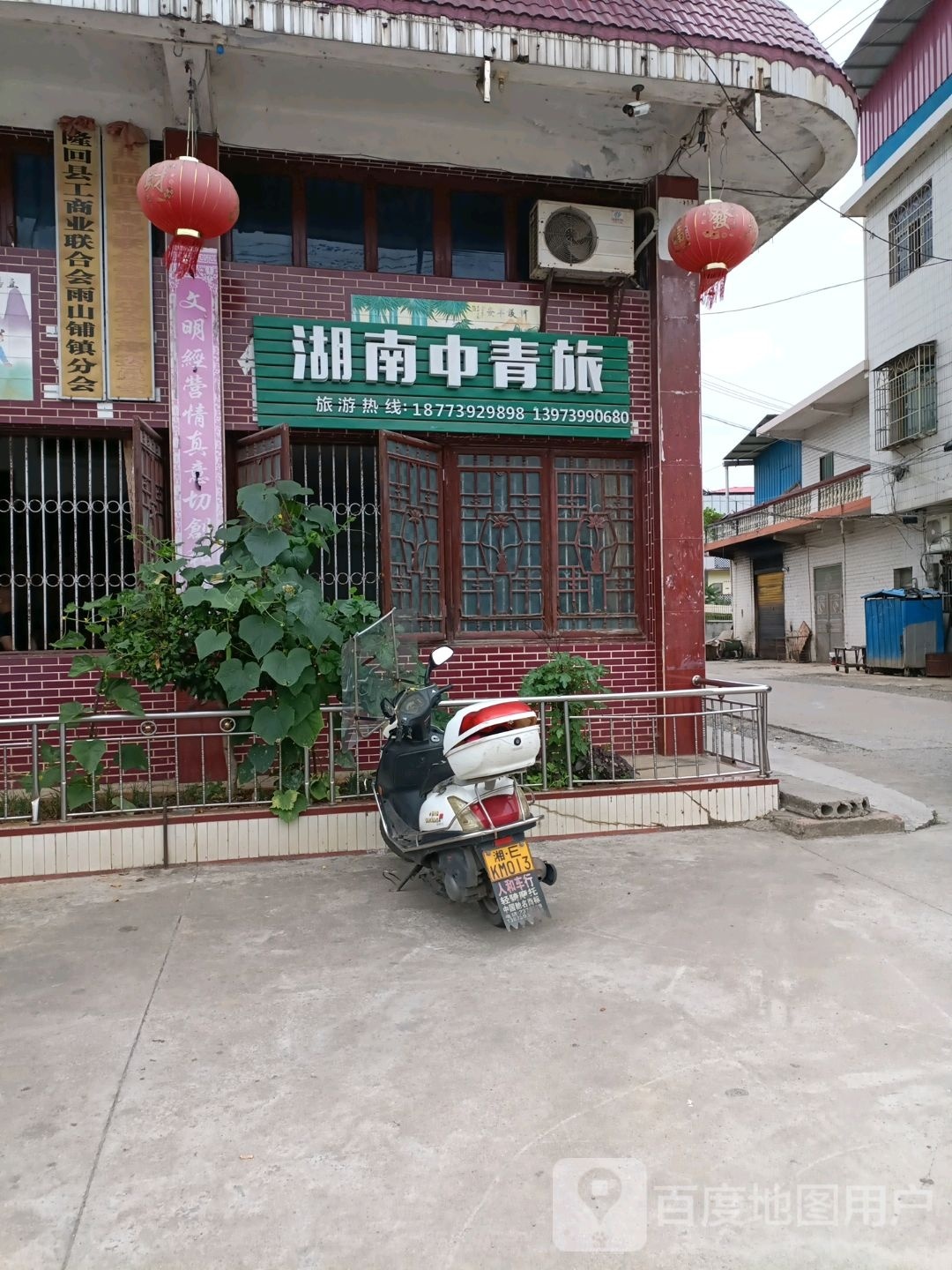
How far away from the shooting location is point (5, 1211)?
2.12m

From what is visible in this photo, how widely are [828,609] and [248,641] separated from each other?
19879mm

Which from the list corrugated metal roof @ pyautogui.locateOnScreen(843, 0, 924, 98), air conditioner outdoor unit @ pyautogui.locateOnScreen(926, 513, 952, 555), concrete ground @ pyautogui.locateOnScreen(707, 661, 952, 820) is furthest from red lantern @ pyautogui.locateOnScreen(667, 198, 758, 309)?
air conditioner outdoor unit @ pyautogui.locateOnScreen(926, 513, 952, 555)

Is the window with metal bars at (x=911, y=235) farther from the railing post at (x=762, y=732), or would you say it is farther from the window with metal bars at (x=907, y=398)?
the railing post at (x=762, y=732)

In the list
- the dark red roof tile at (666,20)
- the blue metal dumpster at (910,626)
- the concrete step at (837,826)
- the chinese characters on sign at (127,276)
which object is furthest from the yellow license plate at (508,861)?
the blue metal dumpster at (910,626)

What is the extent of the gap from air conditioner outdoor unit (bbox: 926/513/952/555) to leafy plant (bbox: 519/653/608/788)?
1307 centimetres

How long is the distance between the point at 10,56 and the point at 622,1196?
292 inches

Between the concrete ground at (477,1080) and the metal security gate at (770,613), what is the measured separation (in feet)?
69.5

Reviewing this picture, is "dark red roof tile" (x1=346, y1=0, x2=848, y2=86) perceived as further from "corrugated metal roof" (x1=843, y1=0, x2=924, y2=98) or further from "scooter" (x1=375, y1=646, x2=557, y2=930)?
"corrugated metal roof" (x1=843, y1=0, x2=924, y2=98)

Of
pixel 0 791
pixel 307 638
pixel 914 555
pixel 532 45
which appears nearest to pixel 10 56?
pixel 532 45

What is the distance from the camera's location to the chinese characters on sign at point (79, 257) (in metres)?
6.06

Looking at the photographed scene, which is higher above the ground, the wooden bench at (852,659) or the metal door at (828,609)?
the metal door at (828,609)

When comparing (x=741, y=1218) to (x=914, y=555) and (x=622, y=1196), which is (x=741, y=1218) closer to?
(x=622, y=1196)

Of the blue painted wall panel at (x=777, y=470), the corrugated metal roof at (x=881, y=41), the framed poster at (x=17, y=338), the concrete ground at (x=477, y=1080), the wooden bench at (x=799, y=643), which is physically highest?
the corrugated metal roof at (x=881, y=41)

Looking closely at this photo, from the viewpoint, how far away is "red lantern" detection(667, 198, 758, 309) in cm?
569
